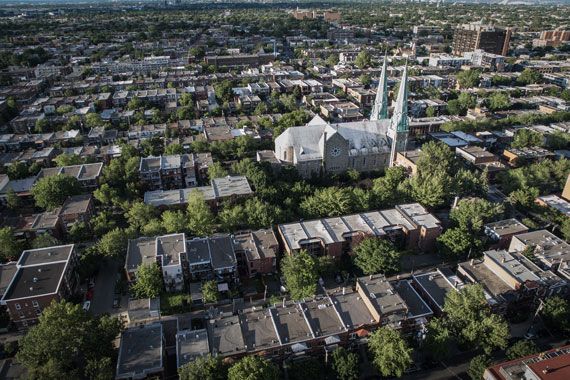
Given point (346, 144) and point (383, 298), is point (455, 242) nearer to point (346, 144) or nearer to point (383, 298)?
point (383, 298)

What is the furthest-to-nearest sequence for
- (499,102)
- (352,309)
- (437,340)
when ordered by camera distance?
1. (499,102)
2. (352,309)
3. (437,340)

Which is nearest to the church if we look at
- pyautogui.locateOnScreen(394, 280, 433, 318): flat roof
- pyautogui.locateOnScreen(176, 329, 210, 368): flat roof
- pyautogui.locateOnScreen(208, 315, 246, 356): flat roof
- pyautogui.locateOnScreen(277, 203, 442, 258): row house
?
pyautogui.locateOnScreen(277, 203, 442, 258): row house

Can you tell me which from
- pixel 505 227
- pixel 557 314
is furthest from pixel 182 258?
pixel 505 227

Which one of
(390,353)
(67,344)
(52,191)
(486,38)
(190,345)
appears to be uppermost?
(486,38)

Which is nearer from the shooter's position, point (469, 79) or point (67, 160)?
point (67, 160)

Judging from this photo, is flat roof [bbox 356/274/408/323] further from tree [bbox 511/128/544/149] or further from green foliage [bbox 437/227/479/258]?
tree [bbox 511/128/544/149]

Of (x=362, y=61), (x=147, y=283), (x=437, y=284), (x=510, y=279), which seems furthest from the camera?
(x=362, y=61)

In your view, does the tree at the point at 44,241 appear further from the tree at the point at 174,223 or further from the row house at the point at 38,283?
the tree at the point at 174,223
